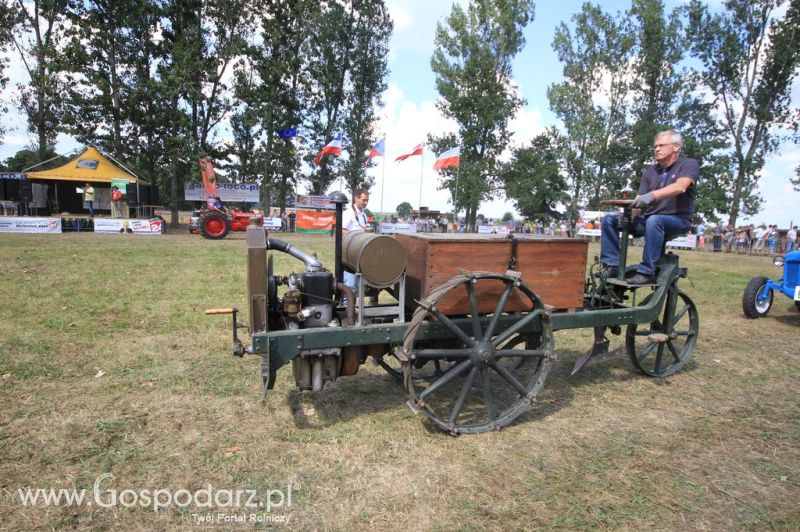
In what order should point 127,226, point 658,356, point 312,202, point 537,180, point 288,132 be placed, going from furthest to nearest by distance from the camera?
point 537,180 < point 312,202 < point 288,132 < point 127,226 < point 658,356

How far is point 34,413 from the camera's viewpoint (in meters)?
3.51

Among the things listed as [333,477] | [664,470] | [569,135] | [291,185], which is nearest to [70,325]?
[333,477]

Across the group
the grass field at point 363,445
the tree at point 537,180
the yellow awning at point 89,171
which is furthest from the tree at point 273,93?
the grass field at point 363,445

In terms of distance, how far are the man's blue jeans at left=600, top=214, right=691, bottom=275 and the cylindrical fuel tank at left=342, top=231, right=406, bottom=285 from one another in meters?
2.40

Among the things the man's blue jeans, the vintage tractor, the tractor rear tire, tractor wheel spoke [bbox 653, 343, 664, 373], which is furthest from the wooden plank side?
the tractor rear tire

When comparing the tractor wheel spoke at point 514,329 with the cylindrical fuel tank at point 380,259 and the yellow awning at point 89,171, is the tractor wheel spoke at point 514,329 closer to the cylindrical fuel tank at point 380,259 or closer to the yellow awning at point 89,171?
the cylindrical fuel tank at point 380,259

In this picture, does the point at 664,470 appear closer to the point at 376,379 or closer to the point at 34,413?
the point at 376,379

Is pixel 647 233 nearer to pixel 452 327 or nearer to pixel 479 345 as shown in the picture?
pixel 479 345

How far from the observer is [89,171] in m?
23.5

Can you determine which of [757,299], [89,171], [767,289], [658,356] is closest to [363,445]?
[658,356]

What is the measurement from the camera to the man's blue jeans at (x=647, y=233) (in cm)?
430

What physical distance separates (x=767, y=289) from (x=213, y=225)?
17.4 m

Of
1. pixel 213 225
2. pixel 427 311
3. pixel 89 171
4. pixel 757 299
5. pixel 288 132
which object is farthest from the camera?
pixel 288 132

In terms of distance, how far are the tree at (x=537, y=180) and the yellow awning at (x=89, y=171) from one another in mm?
27360
